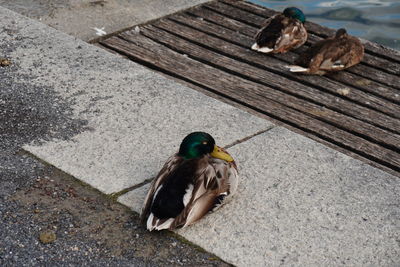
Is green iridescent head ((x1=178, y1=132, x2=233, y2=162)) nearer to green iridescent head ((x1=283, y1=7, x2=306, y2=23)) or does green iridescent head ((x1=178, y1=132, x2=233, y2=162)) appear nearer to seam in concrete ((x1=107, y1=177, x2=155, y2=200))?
seam in concrete ((x1=107, y1=177, x2=155, y2=200))

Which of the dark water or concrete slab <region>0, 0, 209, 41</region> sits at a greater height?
concrete slab <region>0, 0, 209, 41</region>

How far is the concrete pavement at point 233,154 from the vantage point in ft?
13.8

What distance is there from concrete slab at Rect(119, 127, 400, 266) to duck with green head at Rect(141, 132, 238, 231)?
0.15 metres

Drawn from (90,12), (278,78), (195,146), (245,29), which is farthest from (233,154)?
(90,12)

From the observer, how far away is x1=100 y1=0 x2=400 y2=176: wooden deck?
5723 mm

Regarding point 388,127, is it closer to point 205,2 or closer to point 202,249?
point 202,249

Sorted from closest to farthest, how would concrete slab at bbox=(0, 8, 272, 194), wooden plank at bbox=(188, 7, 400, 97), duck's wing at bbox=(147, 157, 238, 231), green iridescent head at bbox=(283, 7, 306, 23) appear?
duck's wing at bbox=(147, 157, 238, 231)
concrete slab at bbox=(0, 8, 272, 194)
wooden plank at bbox=(188, 7, 400, 97)
green iridescent head at bbox=(283, 7, 306, 23)

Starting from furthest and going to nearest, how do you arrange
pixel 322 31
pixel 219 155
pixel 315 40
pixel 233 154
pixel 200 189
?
pixel 322 31 → pixel 315 40 → pixel 233 154 → pixel 219 155 → pixel 200 189

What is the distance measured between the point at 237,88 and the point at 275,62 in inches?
31.0

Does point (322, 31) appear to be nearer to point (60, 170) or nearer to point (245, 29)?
point (245, 29)

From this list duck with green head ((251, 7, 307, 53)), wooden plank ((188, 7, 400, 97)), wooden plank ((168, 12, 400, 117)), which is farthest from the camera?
duck with green head ((251, 7, 307, 53))

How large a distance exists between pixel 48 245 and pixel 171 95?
2.07 m

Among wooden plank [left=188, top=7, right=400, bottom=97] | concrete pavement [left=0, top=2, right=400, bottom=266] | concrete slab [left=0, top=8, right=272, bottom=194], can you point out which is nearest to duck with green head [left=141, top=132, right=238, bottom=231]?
concrete pavement [left=0, top=2, right=400, bottom=266]

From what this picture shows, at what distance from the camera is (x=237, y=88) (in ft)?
20.8
